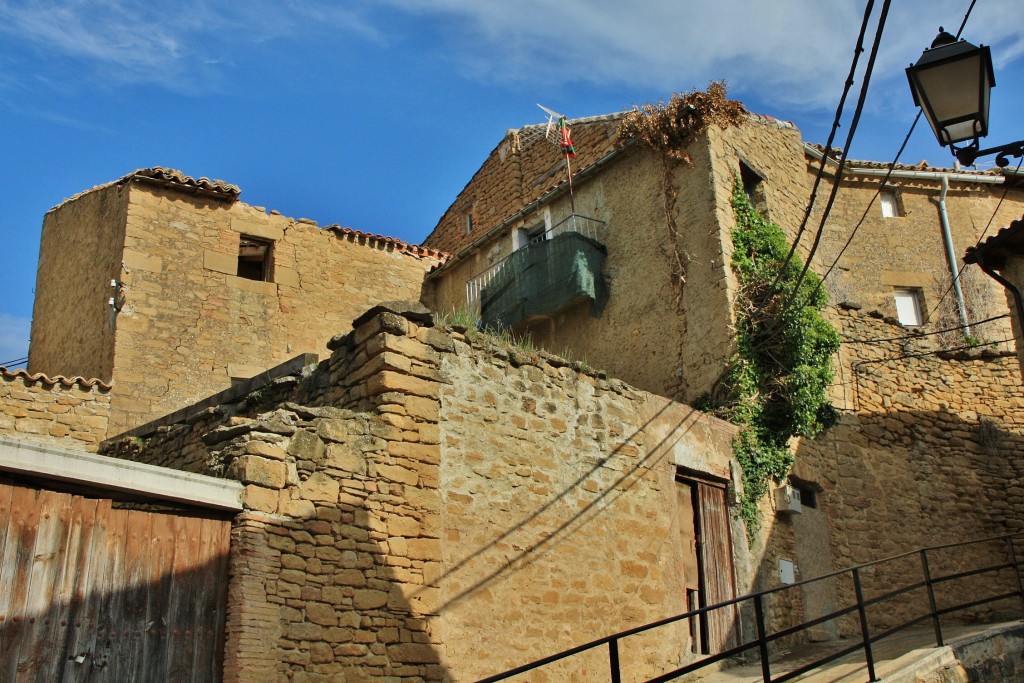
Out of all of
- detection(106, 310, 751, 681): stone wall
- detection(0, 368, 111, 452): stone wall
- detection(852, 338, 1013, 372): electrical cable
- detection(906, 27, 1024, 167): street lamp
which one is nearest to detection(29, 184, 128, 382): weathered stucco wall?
detection(0, 368, 111, 452): stone wall

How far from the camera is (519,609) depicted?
30.0ft

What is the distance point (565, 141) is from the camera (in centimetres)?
1697

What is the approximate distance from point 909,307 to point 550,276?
7.23m

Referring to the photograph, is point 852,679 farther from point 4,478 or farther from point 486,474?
point 4,478

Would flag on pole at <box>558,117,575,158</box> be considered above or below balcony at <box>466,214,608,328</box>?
above

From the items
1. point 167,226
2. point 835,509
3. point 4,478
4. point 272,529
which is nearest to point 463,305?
point 167,226

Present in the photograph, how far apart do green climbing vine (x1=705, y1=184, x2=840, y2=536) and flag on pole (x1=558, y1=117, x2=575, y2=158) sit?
391cm

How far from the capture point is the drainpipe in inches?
697

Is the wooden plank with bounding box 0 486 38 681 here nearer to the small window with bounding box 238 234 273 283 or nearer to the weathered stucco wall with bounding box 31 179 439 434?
the weathered stucco wall with bounding box 31 179 439 434

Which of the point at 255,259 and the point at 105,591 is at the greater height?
the point at 255,259

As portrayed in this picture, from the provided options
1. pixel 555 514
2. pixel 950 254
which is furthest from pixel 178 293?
pixel 950 254

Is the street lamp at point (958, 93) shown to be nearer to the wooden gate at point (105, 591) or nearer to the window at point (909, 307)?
the wooden gate at point (105, 591)

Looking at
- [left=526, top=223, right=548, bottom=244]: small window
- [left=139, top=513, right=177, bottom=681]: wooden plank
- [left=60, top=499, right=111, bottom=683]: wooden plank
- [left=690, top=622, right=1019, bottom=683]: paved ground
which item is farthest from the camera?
[left=526, top=223, right=548, bottom=244]: small window

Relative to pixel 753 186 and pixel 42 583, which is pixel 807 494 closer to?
pixel 753 186
